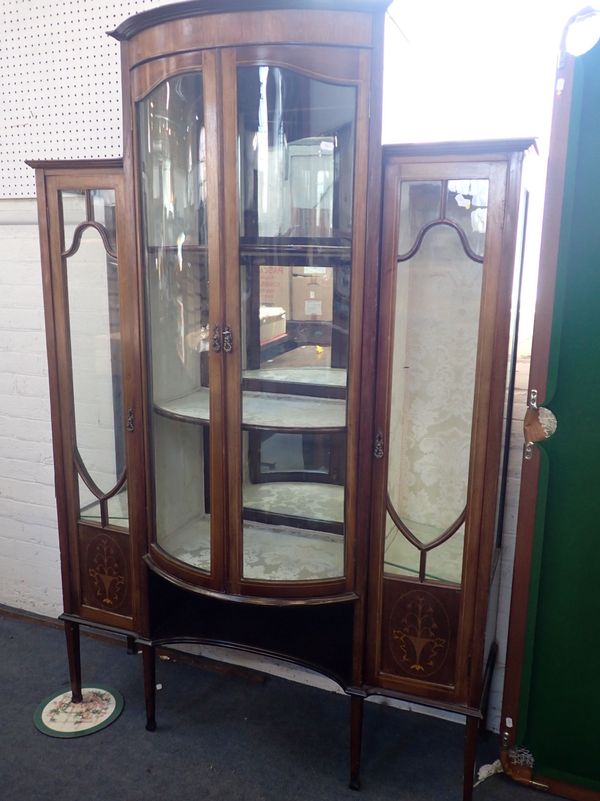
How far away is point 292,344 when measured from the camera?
167cm

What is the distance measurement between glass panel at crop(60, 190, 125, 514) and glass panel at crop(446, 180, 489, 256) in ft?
2.86

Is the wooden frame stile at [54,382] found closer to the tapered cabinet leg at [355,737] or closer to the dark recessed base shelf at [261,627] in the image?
the dark recessed base shelf at [261,627]

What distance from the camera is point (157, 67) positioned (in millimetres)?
1501

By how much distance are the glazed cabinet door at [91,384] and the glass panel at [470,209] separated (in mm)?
819

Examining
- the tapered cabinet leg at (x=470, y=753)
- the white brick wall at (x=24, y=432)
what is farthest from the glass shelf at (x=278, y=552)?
the white brick wall at (x=24, y=432)

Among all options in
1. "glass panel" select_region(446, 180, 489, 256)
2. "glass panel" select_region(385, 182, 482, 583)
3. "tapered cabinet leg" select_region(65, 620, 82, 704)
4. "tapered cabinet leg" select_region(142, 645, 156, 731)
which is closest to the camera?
"glass panel" select_region(446, 180, 489, 256)

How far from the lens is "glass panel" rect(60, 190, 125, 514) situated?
1.76 m

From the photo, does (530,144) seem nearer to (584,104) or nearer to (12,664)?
(584,104)

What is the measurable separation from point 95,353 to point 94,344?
0.09 feet

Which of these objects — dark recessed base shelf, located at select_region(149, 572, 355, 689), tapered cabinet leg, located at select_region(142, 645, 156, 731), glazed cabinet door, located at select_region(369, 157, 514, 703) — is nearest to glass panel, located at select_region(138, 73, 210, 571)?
dark recessed base shelf, located at select_region(149, 572, 355, 689)

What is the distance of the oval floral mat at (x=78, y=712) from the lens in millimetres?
1974

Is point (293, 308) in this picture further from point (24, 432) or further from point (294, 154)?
point (24, 432)

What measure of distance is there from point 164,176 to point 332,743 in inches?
65.7

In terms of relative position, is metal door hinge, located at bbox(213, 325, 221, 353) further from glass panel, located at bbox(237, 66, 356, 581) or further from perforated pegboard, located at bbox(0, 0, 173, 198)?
perforated pegboard, located at bbox(0, 0, 173, 198)
